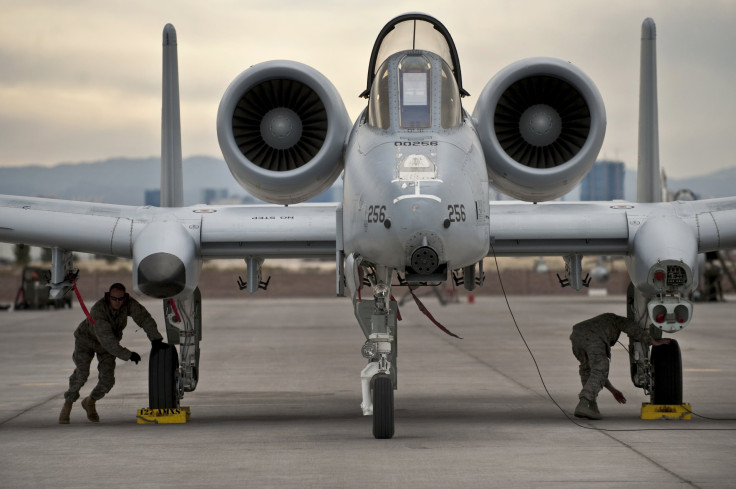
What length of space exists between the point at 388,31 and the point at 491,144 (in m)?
1.60

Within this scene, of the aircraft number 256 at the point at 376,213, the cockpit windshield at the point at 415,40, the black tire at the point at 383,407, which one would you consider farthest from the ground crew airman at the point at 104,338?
the cockpit windshield at the point at 415,40

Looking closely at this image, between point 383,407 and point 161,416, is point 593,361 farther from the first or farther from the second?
point 161,416

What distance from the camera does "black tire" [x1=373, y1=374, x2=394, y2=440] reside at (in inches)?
426

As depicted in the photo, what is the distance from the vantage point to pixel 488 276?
90.4 m

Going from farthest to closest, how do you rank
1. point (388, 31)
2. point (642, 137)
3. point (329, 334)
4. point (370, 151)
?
point (329, 334) → point (642, 137) → point (388, 31) → point (370, 151)

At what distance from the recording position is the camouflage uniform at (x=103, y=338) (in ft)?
42.8

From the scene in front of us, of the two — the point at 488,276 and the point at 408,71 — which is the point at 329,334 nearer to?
the point at 408,71

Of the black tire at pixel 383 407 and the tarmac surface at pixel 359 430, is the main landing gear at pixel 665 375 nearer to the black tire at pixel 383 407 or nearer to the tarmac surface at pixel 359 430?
the tarmac surface at pixel 359 430

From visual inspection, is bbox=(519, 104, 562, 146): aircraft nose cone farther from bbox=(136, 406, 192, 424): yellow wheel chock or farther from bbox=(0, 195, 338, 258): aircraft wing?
bbox=(136, 406, 192, 424): yellow wheel chock

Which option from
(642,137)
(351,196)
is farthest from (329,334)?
(351,196)

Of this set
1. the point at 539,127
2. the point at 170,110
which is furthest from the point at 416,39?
the point at 170,110

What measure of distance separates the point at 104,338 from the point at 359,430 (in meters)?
2.97

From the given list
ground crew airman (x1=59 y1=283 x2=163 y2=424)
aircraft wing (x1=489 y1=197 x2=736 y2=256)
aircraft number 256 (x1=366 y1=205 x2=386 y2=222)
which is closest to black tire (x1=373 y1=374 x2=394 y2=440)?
aircraft number 256 (x1=366 y1=205 x2=386 y2=222)

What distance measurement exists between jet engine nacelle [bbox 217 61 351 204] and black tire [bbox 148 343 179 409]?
1.95 m
